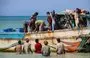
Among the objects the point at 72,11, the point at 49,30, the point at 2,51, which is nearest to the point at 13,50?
the point at 2,51

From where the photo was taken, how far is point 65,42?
40.9 feet

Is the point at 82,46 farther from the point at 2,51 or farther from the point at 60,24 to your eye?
the point at 2,51

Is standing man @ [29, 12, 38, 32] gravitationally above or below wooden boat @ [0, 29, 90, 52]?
above

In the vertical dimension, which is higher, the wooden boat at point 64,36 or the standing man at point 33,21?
the standing man at point 33,21

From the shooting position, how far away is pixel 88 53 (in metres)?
12.3

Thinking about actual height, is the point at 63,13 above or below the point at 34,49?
above

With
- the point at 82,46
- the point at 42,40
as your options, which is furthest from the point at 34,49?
the point at 82,46

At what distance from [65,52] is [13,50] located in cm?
149

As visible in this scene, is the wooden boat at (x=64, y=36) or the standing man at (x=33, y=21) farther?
the standing man at (x=33, y=21)

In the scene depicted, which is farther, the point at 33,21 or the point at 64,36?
the point at 33,21

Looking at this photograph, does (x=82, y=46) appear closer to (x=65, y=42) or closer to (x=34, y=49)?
(x=65, y=42)

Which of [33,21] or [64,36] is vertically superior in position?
[33,21]

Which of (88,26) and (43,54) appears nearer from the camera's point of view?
(43,54)

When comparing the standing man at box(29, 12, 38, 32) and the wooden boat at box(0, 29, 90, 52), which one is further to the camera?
the standing man at box(29, 12, 38, 32)
